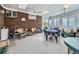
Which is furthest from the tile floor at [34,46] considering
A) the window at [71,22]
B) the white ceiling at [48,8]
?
the white ceiling at [48,8]

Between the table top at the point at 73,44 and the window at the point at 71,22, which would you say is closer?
the table top at the point at 73,44

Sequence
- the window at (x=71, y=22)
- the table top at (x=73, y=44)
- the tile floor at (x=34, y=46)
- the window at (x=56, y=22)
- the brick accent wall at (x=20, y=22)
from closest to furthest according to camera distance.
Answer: the table top at (x=73, y=44)
the tile floor at (x=34, y=46)
the brick accent wall at (x=20, y=22)
the window at (x=56, y=22)
the window at (x=71, y=22)

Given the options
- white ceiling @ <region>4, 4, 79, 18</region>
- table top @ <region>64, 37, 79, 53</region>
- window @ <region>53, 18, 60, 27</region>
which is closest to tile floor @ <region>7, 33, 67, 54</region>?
window @ <region>53, 18, 60, 27</region>

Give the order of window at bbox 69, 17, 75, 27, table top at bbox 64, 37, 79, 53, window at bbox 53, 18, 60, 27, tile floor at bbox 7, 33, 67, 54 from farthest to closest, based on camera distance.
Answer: window at bbox 69, 17, 75, 27
window at bbox 53, 18, 60, 27
tile floor at bbox 7, 33, 67, 54
table top at bbox 64, 37, 79, 53

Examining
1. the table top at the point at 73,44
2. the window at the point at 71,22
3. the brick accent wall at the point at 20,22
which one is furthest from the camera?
the window at the point at 71,22

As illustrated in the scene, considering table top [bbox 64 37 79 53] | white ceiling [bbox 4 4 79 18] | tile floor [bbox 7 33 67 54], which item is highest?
white ceiling [bbox 4 4 79 18]

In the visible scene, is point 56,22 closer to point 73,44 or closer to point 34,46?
point 34,46

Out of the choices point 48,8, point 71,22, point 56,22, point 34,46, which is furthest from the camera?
point 48,8

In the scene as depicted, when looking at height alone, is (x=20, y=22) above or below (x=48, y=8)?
below

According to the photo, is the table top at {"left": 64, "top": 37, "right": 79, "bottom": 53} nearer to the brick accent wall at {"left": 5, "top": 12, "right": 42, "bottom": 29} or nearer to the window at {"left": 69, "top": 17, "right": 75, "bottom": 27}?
the brick accent wall at {"left": 5, "top": 12, "right": 42, "bottom": 29}

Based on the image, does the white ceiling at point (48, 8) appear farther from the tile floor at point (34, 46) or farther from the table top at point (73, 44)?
the table top at point (73, 44)

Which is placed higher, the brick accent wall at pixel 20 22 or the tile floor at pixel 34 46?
the brick accent wall at pixel 20 22

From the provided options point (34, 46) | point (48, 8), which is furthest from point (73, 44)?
point (48, 8)
